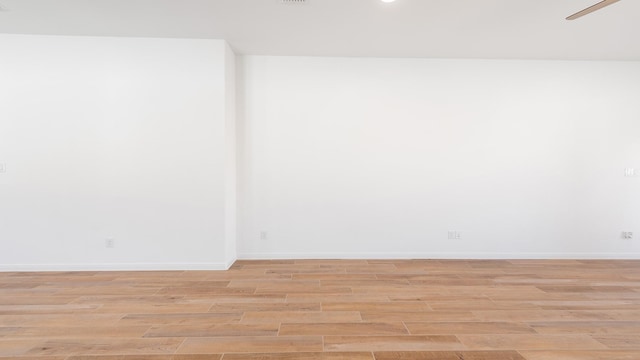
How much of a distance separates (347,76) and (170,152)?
7.86 feet

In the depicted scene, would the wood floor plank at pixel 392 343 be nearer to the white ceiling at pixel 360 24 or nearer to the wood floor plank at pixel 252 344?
the wood floor plank at pixel 252 344

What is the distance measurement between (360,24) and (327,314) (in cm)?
278

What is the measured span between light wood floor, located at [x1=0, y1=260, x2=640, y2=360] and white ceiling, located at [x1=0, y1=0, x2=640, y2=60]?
2636 millimetres

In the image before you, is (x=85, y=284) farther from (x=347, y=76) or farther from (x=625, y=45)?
(x=625, y=45)

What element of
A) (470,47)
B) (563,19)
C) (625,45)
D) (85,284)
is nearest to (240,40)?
(470,47)

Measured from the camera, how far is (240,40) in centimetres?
383

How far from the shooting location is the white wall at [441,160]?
4332 mm

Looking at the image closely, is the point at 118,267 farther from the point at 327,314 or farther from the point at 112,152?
the point at 327,314

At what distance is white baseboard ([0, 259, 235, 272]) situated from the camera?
12.4 ft

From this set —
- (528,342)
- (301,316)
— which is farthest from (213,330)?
(528,342)

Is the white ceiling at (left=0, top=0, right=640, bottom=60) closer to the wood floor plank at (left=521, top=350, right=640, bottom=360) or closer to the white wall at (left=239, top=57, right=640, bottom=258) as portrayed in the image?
the white wall at (left=239, top=57, right=640, bottom=258)

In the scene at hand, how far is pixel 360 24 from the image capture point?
338 cm

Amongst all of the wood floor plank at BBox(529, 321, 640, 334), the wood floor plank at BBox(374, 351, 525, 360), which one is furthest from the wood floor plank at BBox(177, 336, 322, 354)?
the wood floor plank at BBox(529, 321, 640, 334)

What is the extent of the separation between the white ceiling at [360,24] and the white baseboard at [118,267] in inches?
103
